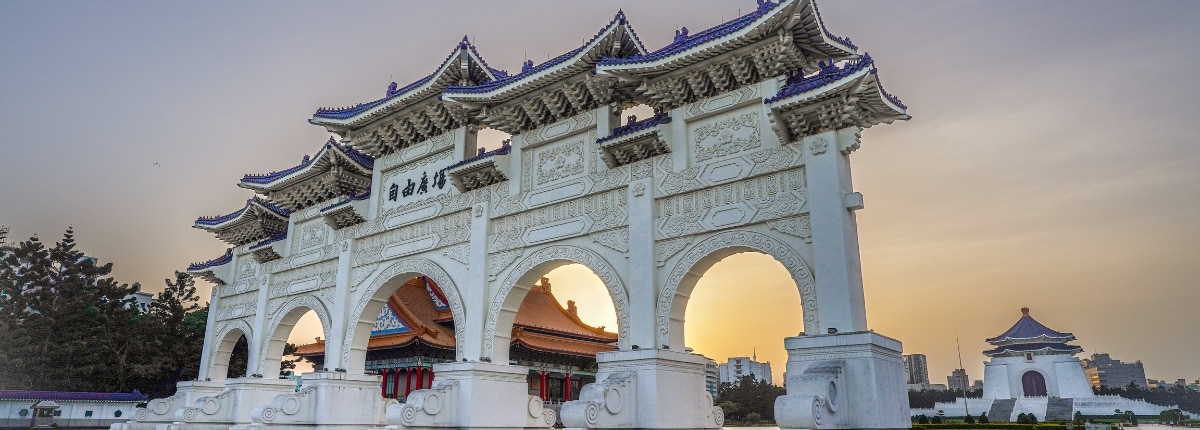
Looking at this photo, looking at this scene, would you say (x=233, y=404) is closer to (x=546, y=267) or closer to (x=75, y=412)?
(x=546, y=267)

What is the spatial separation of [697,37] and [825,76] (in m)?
2.12

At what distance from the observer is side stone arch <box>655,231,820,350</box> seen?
392 inches

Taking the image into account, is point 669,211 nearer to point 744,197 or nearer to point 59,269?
point 744,197

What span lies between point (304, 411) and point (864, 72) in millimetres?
11938

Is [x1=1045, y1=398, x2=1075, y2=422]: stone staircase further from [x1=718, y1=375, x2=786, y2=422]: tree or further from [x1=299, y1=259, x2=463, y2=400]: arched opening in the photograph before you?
[x1=299, y1=259, x2=463, y2=400]: arched opening

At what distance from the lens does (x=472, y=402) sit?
12.4 m

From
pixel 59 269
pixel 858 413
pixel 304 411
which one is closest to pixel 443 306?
pixel 304 411

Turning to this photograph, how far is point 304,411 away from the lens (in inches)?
567

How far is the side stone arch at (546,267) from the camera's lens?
11336mm

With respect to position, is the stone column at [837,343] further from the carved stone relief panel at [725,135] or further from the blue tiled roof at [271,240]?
the blue tiled roof at [271,240]

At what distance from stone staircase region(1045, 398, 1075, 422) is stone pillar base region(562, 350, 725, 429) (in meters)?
31.2

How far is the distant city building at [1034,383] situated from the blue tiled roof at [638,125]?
29.5 meters

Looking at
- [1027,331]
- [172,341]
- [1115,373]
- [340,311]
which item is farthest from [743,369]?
[340,311]

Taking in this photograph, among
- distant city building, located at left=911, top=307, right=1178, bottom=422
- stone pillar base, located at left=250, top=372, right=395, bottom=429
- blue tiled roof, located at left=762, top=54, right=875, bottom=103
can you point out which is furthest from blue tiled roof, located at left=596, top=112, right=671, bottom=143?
distant city building, located at left=911, top=307, right=1178, bottom=422
